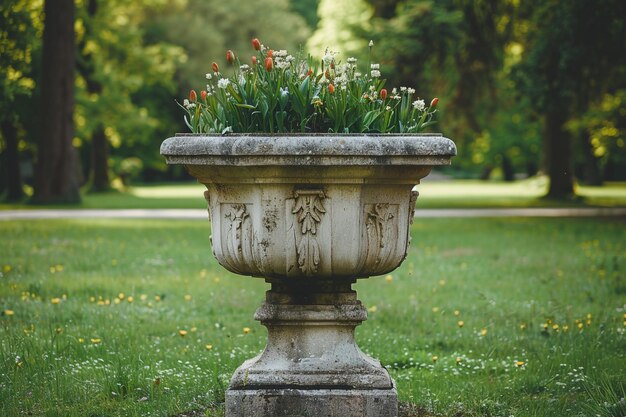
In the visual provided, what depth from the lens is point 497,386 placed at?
5.83 metres

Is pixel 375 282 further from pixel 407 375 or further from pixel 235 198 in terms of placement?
pixel 235 198

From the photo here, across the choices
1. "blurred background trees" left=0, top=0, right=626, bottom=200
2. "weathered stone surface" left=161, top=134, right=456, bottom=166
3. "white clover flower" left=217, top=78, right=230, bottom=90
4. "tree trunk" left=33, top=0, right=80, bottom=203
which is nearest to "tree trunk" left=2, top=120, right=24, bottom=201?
"blurred background trees" left=0, top=0, right=626, bottom=200

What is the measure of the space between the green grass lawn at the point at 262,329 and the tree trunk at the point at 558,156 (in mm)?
15055

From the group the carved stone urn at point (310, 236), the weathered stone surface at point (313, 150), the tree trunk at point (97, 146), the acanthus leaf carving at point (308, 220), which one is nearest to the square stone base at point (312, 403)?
the carved stone urn at point (310, 236)

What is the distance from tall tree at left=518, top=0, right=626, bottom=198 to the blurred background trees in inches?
1.4

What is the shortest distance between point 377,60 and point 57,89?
8756mm

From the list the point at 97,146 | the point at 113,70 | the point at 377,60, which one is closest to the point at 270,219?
the point at 377,60

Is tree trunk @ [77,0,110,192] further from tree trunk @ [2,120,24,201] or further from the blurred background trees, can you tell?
tree trunk @ [2,120,24,201]

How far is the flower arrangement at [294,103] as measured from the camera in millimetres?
4801

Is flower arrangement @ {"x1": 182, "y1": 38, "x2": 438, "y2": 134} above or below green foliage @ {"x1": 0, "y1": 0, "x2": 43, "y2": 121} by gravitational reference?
below

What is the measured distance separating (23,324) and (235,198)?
345 centimetres

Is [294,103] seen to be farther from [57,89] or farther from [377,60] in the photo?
[57,89]

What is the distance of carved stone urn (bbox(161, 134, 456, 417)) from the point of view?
4512mm

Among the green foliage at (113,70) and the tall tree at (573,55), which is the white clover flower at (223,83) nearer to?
the tall tree at (573,55)
